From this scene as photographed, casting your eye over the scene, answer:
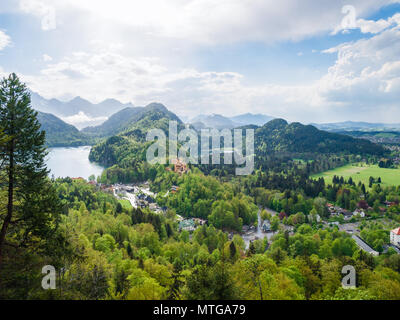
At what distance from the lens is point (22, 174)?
9.53 metres

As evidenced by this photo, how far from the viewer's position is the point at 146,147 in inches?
4016

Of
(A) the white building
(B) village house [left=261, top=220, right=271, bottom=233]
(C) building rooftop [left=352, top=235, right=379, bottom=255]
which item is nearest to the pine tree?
(C) building rooftop [left=352, top=235, right=379, bottom=255]

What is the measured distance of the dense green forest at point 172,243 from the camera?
909 centimetres

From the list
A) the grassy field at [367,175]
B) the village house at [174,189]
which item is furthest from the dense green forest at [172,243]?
the grassy field at [367,175]

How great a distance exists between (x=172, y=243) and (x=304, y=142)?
14126 cm

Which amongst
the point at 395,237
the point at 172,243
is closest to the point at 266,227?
the point at 395,237

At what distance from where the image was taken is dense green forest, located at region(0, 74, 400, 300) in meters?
9.09

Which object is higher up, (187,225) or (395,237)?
(395,237)

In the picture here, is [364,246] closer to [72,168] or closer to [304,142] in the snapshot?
[72,168]
